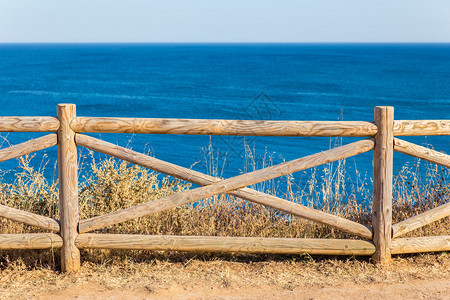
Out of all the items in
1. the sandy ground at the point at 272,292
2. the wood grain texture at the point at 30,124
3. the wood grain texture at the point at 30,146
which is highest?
the wood grain texture at the point at 30,124

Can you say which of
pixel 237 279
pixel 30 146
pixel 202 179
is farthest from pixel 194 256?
pixel 30 146

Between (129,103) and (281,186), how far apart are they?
94.7ft

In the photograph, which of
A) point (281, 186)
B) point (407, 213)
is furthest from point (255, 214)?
point (281, 186)

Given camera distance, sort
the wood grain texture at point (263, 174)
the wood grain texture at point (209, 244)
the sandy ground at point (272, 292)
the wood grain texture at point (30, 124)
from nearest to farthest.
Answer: the sandy ground at point (272, 292) < the wood grain texture at point (30, 124) < the wood grain texture at point (263, 174) < the wood grain texture at point (209, 244)

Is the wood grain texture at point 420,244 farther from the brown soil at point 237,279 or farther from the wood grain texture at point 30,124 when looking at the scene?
the wood grain texture at point 30,124

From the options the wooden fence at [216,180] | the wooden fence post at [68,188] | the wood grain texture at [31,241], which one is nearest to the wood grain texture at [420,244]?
the wooden fence at [216,180]

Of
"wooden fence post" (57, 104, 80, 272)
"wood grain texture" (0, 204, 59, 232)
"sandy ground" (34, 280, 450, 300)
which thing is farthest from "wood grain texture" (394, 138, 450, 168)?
"wood grain texture" (0, 204, 59, 232)

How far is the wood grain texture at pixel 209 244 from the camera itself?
4.96 meters

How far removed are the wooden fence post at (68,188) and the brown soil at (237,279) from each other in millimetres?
205

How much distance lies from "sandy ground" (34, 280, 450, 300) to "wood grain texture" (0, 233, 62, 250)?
519 millimetres

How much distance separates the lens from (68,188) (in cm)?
484

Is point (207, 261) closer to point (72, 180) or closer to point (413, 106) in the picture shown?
point (72, 180)

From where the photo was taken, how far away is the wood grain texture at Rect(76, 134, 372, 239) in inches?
189

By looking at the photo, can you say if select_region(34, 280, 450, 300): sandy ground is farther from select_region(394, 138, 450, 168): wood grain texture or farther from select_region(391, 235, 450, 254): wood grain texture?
select_region(394, 138, 450, 168): wood grain texture
